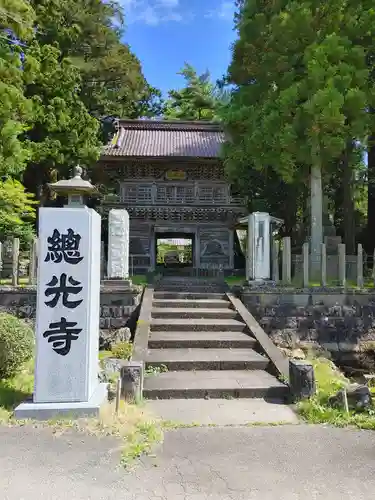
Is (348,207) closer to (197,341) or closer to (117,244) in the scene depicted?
(117,244)

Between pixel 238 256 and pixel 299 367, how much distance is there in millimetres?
13362

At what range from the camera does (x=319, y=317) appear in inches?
344

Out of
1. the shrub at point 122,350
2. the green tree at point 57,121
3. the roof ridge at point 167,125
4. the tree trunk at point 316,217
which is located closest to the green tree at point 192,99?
the roof ridge at point 167,125

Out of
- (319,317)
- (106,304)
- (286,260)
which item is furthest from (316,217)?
(106,304)

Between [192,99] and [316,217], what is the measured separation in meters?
22.5

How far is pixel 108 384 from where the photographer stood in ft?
17.1

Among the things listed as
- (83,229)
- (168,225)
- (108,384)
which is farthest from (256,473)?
(168,225)

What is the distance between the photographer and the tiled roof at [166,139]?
672 inches

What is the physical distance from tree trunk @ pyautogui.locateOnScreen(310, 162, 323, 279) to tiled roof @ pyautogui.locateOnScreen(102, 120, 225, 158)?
6.38 m

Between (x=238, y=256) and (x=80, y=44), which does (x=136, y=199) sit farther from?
(x=80, y=44)

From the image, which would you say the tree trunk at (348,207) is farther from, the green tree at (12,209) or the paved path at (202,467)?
the green tree at (12,209)

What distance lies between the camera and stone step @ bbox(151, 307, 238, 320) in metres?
7.96

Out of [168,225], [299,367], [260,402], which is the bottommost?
[260,402]

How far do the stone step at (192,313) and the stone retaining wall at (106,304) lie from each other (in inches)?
28.3
